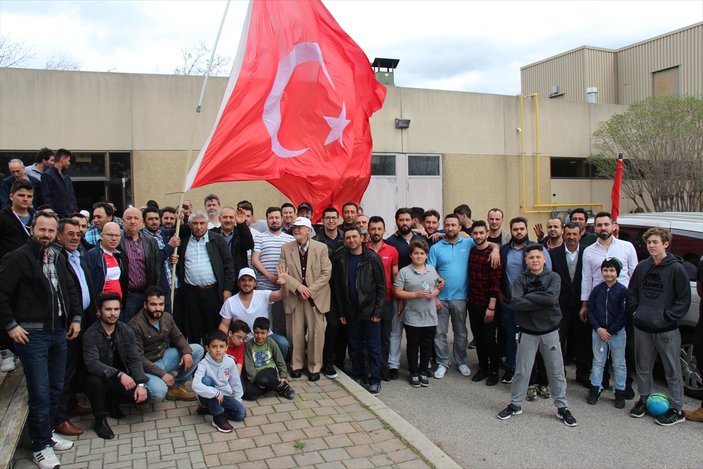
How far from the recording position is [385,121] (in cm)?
1521

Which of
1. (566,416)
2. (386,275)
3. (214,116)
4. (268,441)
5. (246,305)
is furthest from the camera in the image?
(214,116)

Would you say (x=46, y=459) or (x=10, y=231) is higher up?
(x=10, y=231)

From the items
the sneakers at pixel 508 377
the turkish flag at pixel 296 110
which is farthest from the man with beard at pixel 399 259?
the sneakers at pixel 508 377

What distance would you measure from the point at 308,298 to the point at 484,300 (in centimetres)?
208

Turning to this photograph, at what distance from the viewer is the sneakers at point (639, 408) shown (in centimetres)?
573

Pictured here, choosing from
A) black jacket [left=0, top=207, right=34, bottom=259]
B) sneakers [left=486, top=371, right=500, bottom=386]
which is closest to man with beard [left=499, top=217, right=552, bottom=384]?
sneakers [left=486, top=371, right=500, bottom=386]

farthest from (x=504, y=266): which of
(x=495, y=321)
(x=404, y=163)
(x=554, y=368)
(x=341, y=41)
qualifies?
(x=404, y=163)

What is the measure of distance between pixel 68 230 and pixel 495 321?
15.4 ft

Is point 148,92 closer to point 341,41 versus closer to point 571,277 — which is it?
point 341,41

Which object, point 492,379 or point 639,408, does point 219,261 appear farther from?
point 639,408

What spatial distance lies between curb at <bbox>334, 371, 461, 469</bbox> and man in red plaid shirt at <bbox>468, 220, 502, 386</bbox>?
5.22 feet

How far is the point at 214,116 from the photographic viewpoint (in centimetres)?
1329

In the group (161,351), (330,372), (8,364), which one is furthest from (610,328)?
(8,364)

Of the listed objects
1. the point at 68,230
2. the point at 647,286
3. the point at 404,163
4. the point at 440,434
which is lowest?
the point at 440,434
